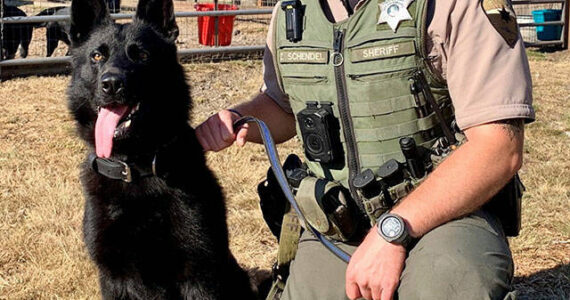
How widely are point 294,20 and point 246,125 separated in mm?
408

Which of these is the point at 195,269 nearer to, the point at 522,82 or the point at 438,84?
the point at 438,84

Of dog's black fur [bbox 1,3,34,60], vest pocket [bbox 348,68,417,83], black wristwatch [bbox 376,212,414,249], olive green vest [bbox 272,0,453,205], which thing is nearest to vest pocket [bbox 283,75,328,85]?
olive green vest [bbox 272,0,453,205]

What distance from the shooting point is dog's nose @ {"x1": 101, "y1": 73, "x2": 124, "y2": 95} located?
7.98 ft

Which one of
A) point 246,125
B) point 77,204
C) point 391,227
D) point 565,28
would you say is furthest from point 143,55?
point 565,28

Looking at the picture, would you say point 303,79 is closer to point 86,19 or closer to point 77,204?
point 86,19

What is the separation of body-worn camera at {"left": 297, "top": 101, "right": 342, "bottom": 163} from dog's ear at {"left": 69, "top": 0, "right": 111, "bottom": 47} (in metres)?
1.02

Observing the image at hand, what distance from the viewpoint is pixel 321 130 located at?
2252 millimetres

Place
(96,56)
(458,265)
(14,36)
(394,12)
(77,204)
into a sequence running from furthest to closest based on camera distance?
(14,36) < (77,204) < (96,56) < (394,12) < (458,265)

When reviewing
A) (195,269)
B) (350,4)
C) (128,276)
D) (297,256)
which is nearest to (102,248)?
(128,276)

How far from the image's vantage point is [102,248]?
2438 millimetres

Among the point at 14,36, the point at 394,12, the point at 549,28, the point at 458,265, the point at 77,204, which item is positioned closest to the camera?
the point at 458,265

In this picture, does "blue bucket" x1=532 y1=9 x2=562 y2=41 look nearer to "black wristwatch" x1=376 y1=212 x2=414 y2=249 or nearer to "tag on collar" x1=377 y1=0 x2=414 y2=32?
"tag on collar" x1=377 y1=0 x2=414 y2=32

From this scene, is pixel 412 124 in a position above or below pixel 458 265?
above

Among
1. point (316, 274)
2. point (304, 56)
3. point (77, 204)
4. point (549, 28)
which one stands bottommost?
point (77, 204)
